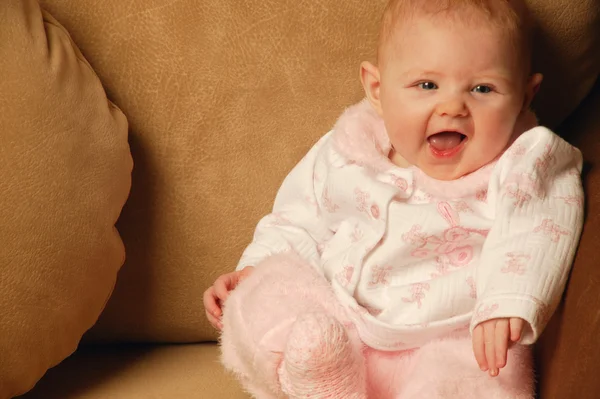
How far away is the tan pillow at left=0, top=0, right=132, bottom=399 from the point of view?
101 cm

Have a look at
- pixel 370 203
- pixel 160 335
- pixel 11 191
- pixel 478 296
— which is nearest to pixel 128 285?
pixel 160 335

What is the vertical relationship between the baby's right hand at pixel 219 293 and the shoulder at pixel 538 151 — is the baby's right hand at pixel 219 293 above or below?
below

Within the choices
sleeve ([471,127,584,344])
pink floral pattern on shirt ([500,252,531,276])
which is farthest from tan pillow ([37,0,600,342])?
pink floral pattern on shirt ([500,252,531,276])

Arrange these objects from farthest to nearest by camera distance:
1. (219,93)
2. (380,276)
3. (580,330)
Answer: (219,93) → (380,276) → (580,330)

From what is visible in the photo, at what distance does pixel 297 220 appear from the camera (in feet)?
3.82

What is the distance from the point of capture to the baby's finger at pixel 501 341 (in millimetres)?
834

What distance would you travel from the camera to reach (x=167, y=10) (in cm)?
113

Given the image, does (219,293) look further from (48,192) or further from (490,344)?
(490,344)

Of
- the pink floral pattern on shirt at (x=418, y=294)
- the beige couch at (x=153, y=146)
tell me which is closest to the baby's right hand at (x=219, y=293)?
the beige couch at (x=153, y=146)

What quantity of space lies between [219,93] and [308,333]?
0.45 meters

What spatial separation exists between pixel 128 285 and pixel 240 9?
1.52 ft

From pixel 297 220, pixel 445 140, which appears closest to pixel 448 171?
pixel 445 140

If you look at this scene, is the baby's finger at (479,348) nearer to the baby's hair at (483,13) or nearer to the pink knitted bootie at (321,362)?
the pink knitted bootie at (321,362)

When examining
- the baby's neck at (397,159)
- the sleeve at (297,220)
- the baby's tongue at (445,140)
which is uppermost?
the baby's tongue at (445,140)
